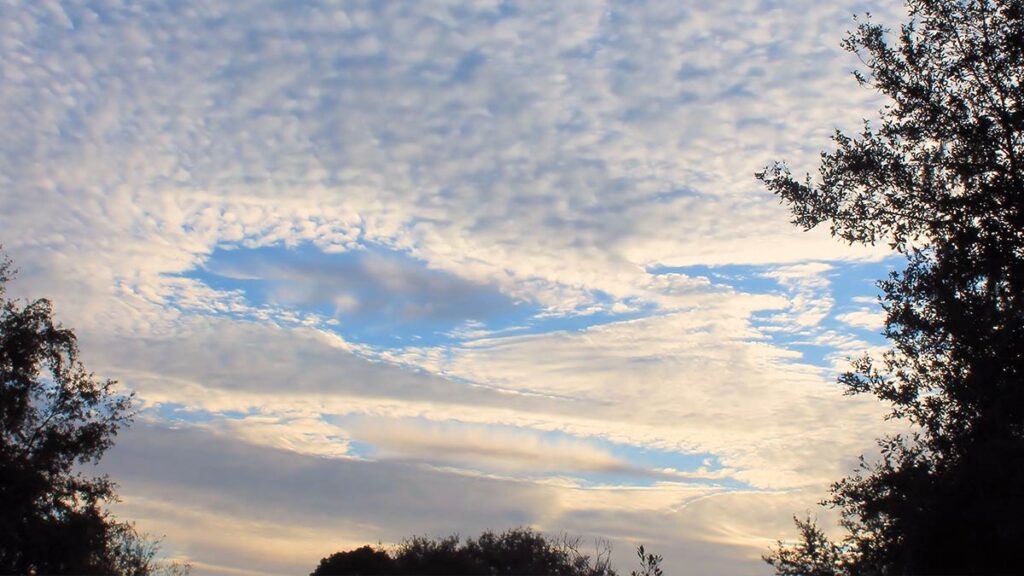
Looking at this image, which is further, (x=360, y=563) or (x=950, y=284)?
(x=360, y=563)

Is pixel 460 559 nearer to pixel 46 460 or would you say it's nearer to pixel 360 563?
pixel 360 563

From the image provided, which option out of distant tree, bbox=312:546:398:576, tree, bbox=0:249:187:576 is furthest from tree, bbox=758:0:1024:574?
distant tree, bbox=312:546:398:576

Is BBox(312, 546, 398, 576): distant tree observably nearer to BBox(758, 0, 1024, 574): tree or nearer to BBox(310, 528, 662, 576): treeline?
BBox(310, 528, 662, 576): treeline

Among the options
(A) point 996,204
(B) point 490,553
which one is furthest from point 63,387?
(B) point 490,553

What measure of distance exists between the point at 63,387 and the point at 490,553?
1658 inches

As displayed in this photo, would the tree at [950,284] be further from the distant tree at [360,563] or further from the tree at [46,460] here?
the distant tree at [360,563]

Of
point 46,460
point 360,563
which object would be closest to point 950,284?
point 46,460

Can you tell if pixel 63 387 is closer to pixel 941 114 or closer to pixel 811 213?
pixel 811 213

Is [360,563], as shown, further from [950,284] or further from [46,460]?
[950,284]

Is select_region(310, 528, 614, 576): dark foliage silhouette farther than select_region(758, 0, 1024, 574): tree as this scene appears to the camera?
Yes

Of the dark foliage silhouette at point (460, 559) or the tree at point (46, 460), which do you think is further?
the dark foliage silhouette at point (460, 559)

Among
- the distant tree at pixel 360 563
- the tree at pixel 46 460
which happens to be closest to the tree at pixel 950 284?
the tree at pixel 46 460

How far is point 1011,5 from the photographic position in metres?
15.5

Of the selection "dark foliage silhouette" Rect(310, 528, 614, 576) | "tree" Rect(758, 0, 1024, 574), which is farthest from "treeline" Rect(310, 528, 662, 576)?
"tree" Rect(758, 0, 1024, 574)
